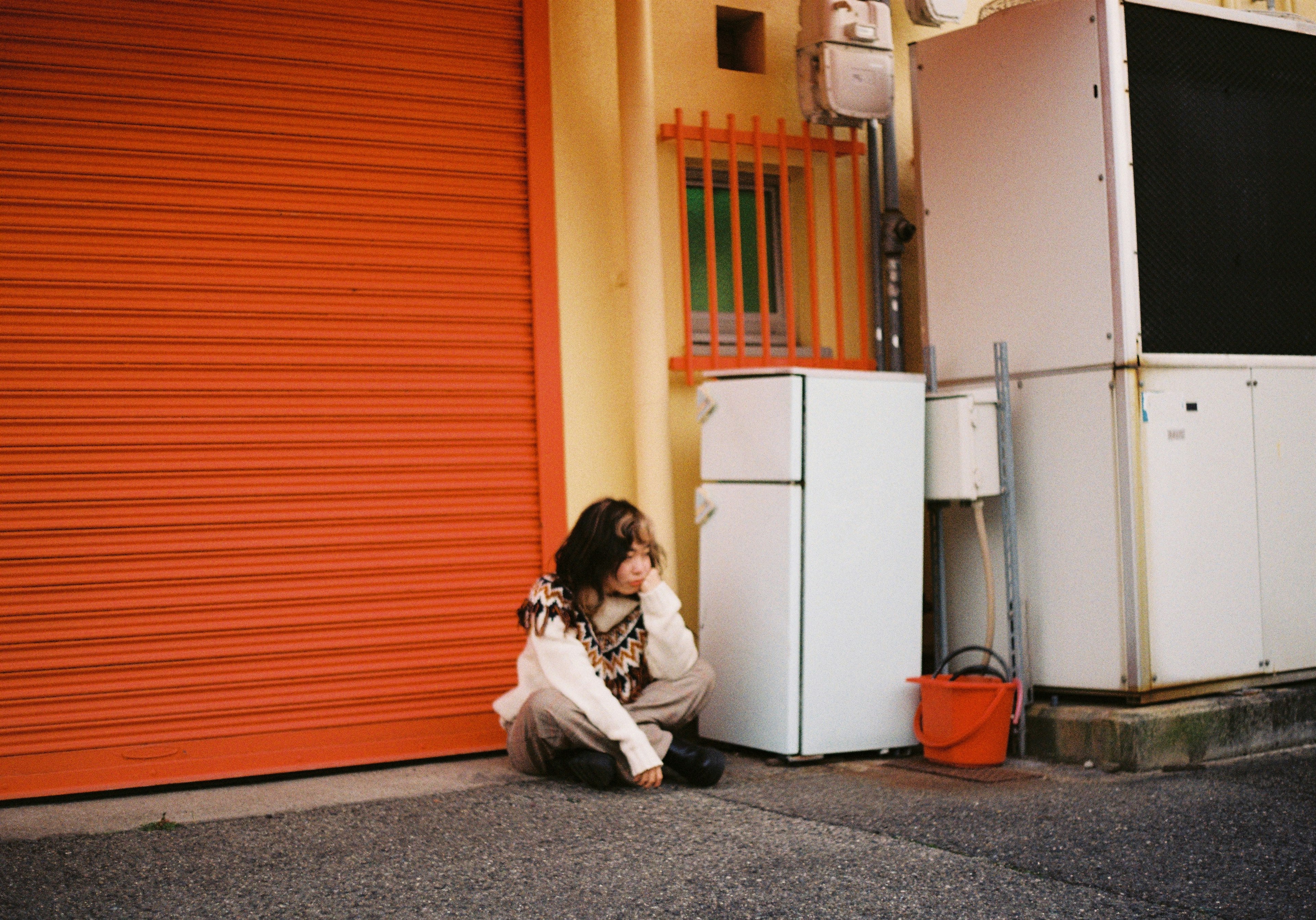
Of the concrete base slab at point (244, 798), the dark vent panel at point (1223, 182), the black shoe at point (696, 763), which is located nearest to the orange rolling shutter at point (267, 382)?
the concrete base slab at point (244, 798)

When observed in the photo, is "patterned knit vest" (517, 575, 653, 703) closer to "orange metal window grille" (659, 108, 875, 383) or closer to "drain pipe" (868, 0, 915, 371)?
"orange metal window grille" (659, 108, 875, 383)

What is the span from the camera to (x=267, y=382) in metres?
5.27

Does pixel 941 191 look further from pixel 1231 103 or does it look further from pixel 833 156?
pixel 1231 103

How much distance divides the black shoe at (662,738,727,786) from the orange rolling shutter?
98 centimetres

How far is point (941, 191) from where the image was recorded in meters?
6.08

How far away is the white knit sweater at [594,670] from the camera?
4836mm

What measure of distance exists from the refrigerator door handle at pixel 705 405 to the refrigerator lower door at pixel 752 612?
0.94 feet

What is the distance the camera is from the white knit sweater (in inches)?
190

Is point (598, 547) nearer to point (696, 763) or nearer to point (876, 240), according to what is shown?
point (696, 763)

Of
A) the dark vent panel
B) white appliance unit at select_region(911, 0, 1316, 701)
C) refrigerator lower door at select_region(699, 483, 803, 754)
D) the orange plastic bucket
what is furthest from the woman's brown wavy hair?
the dark vent panel

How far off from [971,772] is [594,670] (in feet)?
4.99

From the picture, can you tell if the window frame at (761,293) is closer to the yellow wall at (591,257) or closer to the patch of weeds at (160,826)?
the yellow wall at (591,257)

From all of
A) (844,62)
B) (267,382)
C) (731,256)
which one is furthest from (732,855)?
(844,62)

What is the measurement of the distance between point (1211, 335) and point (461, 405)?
3.14 meters
